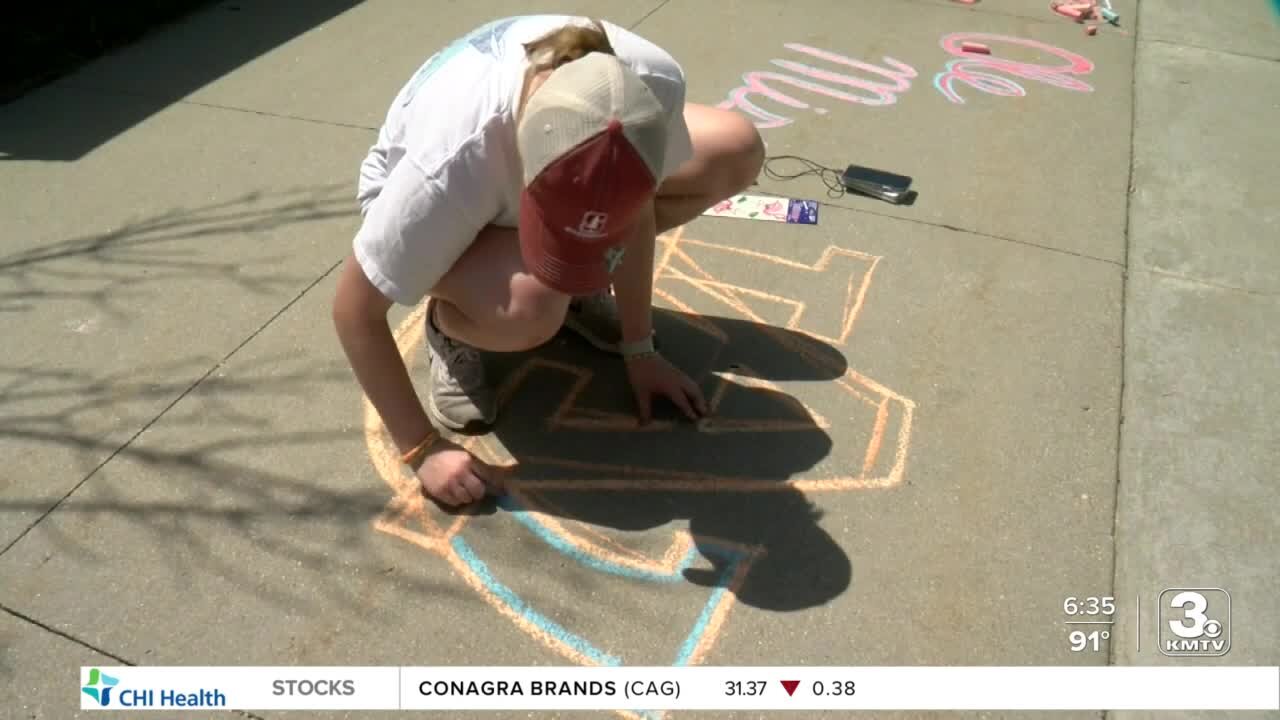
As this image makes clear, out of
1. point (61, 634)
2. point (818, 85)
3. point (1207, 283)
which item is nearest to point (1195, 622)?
point (1207, 283)

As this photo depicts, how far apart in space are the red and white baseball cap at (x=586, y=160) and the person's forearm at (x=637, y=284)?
2.16 ft

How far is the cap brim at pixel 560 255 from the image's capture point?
57.0 inches

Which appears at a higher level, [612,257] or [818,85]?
[612,257]

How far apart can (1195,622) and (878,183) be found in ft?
6.13

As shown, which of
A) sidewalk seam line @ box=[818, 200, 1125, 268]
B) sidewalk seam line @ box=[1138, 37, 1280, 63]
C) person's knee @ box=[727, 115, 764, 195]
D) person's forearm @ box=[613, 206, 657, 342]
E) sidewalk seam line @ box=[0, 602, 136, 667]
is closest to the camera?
sidewalk seam line @ box=[0, 602, 136, 667]

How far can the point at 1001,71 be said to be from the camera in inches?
171

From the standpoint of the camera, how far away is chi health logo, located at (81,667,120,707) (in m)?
1.73

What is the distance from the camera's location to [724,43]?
449 centimetres

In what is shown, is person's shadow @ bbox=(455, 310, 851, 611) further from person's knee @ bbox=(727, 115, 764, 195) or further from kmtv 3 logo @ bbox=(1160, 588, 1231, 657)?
kmtv 3 logo @ bbox=(1160, 588, 1231, 657)

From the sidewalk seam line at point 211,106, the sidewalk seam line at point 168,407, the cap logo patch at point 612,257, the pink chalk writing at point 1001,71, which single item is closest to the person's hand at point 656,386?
the cap logo patch at point 612,257

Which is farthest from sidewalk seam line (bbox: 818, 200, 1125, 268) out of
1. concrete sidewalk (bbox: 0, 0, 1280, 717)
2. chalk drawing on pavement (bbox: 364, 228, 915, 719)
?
chalk drawing on pavement (bbox: 364, 228, 915, 719)

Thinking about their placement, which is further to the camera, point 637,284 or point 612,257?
point 637,284

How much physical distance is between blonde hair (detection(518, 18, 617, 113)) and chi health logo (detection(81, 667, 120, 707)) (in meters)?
1.37

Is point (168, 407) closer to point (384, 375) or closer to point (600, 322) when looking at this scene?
point (384, 375)
